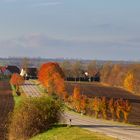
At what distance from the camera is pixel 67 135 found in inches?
1730

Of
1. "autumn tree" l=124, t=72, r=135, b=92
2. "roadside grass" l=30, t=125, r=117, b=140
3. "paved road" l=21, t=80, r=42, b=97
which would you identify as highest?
"autumn tree" l=124, t=72, r=135, b=92

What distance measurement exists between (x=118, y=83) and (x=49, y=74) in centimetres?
7288

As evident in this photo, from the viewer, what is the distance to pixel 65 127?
49000mm

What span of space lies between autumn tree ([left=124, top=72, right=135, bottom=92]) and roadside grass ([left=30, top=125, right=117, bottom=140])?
382ft

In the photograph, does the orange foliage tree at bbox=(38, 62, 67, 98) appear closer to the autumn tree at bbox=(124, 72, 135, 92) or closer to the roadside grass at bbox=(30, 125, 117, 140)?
the autumn tree at bbox=(124, 72, 135, 92)

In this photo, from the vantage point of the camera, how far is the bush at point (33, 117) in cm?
4744

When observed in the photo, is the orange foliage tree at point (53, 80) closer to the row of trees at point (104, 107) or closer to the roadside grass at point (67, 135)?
the row of trees at point (104, 107)

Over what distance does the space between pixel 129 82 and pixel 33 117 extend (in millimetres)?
121562

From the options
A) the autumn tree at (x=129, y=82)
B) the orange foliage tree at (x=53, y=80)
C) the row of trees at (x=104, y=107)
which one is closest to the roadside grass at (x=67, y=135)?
the row of trees at (x=104, y=107)

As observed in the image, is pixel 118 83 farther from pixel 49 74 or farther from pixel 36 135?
pixel 36 135

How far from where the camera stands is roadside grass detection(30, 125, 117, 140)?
41.8 metres

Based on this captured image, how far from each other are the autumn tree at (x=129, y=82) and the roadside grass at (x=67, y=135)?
4579 inches

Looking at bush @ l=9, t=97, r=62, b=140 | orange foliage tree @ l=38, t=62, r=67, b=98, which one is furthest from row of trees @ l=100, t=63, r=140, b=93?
bush @ l=9, t=97, r=62, b=140

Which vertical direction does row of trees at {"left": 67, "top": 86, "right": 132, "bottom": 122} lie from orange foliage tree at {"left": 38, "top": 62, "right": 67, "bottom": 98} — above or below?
below
